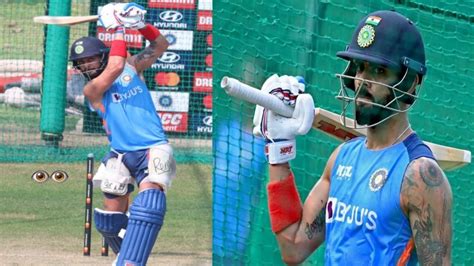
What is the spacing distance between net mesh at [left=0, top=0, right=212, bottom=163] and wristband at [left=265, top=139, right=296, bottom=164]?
10.1 m

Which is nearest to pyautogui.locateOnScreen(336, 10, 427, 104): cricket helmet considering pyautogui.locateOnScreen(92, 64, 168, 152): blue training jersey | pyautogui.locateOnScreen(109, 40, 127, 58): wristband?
pyautogui.locateOnScreen(109, 40, 127, 58): wristband

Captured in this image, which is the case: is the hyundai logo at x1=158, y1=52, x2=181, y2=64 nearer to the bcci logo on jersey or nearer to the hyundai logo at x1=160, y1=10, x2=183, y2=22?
the hyundai logo at x1=160, y1=10, x2=183, y2=22

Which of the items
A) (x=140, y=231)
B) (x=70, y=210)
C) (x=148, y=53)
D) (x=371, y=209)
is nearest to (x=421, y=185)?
(x=371, y=209)

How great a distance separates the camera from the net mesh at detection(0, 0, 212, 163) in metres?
14.3

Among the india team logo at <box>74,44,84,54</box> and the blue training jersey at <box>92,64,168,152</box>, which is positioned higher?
the india team logo at <box>74,44,84,54</box>

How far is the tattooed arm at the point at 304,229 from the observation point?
4.18m

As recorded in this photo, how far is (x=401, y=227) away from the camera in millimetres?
3729

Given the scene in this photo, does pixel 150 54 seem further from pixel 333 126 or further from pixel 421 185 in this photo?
pixel 421 185

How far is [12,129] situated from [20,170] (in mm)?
1347

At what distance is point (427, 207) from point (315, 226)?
59cm

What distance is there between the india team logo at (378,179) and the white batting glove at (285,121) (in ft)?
1.27

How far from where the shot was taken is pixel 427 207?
12.1 feet

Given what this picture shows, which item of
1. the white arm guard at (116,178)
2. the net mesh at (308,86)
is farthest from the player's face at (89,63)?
the net mesh at (308,86)

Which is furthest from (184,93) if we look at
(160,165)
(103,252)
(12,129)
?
(160,165)
